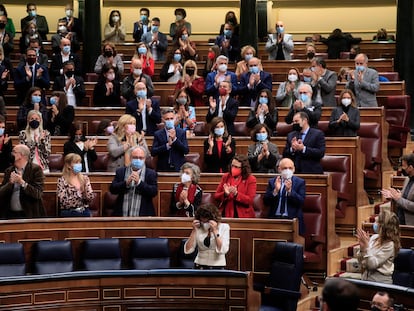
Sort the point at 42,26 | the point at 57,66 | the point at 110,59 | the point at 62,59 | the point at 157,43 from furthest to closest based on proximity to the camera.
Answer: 1. the point at 42,26
2. the point at 157,43
3. the point at 62,59
4. the point at 57,66
5. the point at 110,59

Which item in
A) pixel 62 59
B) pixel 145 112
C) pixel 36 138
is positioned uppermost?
pixel 62 59

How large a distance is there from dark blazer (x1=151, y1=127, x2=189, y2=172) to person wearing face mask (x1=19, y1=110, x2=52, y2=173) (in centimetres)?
109

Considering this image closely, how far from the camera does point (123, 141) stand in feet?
36.9

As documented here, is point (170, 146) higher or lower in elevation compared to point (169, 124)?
lower

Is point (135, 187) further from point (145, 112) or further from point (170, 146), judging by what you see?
point (145, 112)

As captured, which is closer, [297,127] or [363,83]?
[297,127]

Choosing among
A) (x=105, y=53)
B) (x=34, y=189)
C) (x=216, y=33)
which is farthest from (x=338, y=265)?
(x=216, y=33)

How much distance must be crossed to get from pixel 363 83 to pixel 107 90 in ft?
9.87

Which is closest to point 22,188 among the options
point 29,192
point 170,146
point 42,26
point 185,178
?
point 29,192

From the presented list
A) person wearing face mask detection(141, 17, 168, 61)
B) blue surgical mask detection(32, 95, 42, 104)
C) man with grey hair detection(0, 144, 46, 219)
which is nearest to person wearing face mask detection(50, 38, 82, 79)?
person wearing face mask detection(141, 17, 168, 61)

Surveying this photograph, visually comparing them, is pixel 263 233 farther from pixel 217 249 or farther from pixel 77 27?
pixel 77 27

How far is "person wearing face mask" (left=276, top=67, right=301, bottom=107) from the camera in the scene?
12.8 m

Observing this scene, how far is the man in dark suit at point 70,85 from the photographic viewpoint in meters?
13.4

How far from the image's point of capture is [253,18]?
16031 millimetres
